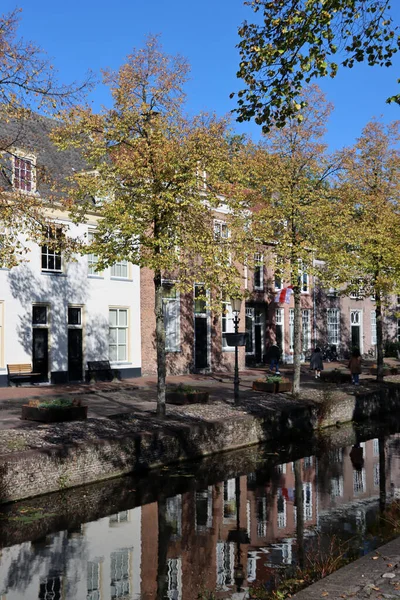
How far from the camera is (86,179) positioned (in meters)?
16.5

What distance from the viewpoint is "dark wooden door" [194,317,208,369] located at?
33.0 metres

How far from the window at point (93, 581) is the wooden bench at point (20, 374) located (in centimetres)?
1668

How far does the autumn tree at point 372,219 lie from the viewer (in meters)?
24.8

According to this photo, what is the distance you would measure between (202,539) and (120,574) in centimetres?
188

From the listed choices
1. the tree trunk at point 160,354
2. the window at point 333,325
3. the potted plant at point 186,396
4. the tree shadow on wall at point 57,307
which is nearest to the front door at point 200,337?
the tree shadow on wall at point 57,307

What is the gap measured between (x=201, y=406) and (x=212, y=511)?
7605 millimetres

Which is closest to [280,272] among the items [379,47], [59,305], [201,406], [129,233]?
[201,406]

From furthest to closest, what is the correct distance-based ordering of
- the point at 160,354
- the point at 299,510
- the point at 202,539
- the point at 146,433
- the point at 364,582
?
1. the point at 160,354
2. the point at 146,433
3. the point at 299,510
4. the point at 202,539
5. the point at 364,582

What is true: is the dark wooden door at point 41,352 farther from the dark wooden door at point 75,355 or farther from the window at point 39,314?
the dark wooden door at point 75,355

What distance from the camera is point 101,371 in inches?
1093

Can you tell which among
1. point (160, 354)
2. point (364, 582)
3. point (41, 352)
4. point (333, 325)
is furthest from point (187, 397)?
point (333, 325)

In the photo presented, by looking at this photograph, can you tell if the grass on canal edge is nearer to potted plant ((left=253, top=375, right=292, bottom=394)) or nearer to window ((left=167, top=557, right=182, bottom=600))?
window ((left=167, top=557, right=182, bottom=600))

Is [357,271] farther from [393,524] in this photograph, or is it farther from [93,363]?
[393,524]

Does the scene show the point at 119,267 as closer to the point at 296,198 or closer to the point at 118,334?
the point at 118,334
